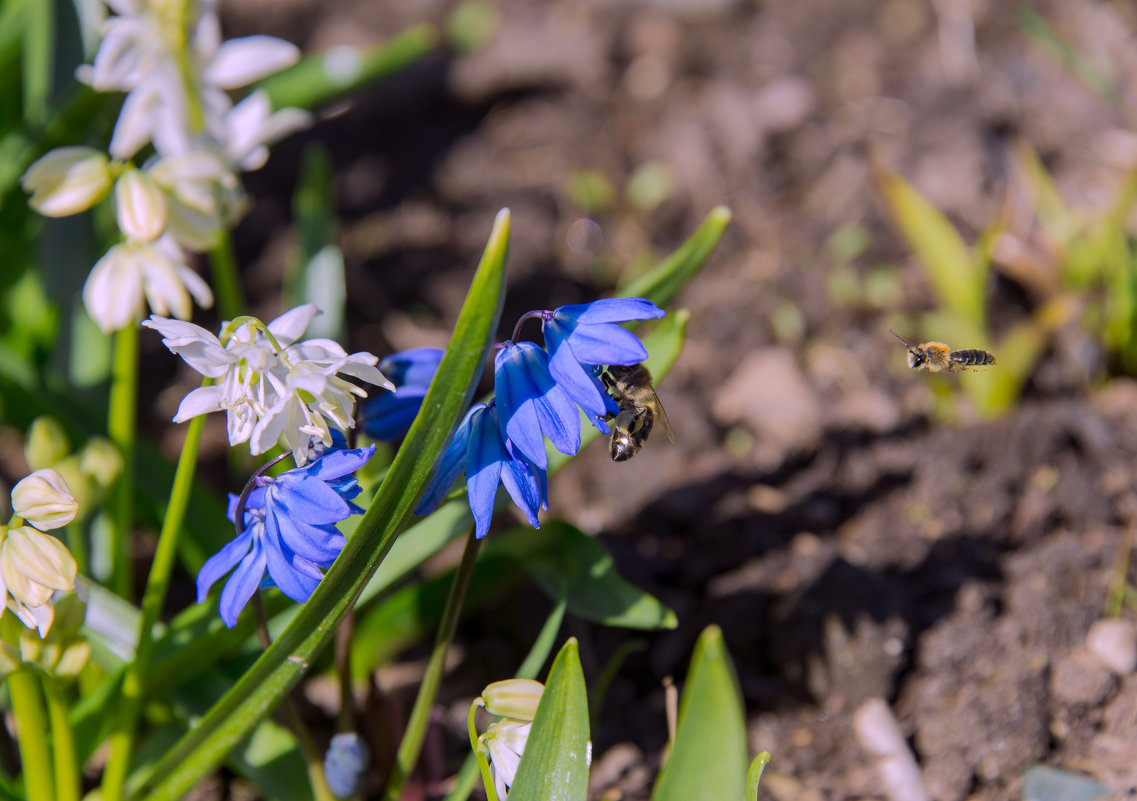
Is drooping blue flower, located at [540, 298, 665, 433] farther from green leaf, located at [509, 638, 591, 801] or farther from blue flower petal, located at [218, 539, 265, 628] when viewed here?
blue flower petal, located at [218, 539, 265, 628]

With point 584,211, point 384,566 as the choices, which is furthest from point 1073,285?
point 384,566

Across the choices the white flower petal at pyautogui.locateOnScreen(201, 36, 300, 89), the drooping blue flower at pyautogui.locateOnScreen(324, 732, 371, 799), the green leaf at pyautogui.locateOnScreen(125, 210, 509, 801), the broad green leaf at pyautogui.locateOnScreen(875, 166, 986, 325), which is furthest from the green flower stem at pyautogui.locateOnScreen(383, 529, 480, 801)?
the broad green leaf at pyautogui.locateOnScreen(875, 166, 986, 325)

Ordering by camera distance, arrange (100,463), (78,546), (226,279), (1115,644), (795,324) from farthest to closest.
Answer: (795,324) < (226,279) < (1115,644) < (78,546) < (100,463)

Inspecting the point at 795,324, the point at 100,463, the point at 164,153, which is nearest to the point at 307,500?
the point at 100,463

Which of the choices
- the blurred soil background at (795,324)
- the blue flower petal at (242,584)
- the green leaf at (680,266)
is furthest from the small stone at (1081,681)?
the blue flower petal at (242,584)

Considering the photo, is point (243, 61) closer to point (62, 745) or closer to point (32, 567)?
point (32, 567)

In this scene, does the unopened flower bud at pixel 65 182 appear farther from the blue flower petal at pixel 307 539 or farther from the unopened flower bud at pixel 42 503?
the blue flower petal at pixel 307 539

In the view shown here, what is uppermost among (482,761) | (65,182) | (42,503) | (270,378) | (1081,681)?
(65,182)
